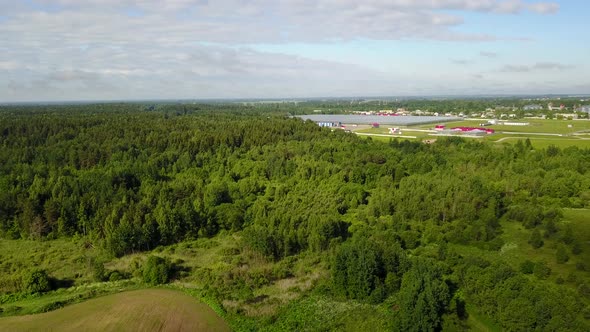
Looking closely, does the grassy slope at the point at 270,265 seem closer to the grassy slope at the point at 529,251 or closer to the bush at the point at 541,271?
the grassy slope at the point at 529,251

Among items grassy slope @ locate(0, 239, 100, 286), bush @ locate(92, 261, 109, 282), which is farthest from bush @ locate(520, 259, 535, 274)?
grassy slope @ locate(0, 239, 100, 286)

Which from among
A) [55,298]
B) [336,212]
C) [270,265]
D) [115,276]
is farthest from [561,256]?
[55,298]

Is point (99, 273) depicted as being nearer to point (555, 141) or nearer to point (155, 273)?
point (155, 273)

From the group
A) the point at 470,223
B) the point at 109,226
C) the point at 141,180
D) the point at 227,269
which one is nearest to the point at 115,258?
the point at 109,226

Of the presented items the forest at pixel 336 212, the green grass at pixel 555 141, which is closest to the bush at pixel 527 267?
the forest at pixel 336 212

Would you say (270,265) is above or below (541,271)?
below

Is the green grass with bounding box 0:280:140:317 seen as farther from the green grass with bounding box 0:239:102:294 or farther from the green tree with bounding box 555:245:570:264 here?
the green tree with bounding box 555:245:570:264

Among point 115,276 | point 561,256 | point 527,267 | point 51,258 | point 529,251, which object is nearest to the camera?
point 527,267
